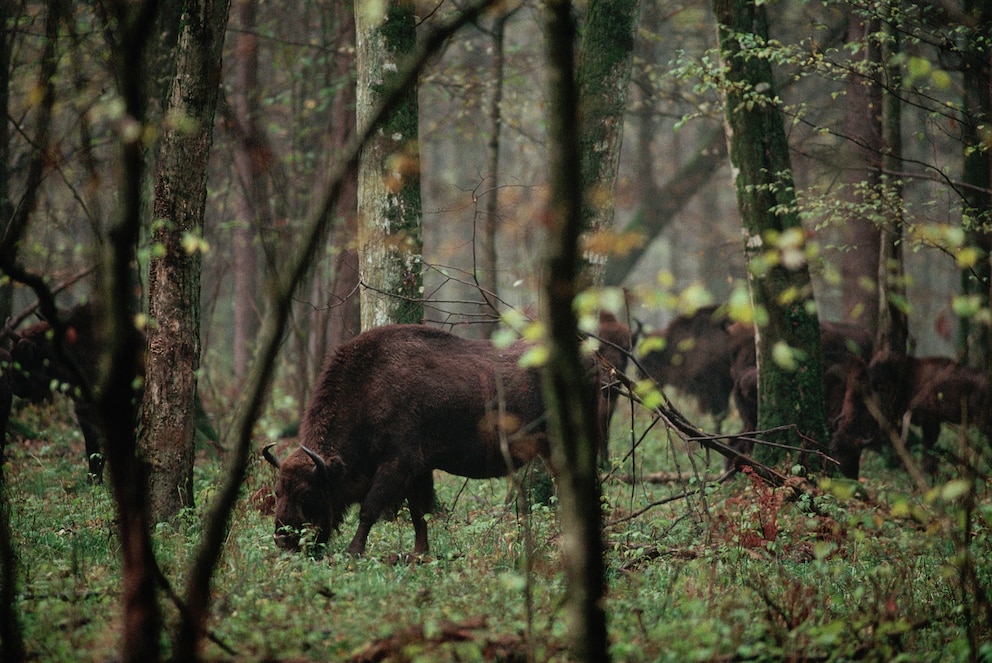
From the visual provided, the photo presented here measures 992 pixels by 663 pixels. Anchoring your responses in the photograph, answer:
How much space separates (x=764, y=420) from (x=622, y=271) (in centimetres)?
1218

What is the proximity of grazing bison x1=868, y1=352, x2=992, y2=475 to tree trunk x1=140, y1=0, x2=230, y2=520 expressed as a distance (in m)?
8.85

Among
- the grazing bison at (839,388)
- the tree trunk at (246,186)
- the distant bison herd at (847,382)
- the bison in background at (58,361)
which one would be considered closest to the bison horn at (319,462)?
the bison in background at (58,361)

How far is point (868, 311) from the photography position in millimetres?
15008

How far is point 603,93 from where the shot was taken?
9.75 meters

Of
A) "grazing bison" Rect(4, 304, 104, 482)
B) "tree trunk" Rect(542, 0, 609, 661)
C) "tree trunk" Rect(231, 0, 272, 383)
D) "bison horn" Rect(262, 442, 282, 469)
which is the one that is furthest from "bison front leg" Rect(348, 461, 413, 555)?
"tree trunk" Rect(231, 0, 272, 383)

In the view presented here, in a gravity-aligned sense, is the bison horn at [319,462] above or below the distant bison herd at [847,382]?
below

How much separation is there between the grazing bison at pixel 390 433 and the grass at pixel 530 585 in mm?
388

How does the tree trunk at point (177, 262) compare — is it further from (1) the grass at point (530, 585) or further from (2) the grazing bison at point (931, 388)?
(2) the grazing bison at point (931, 388)

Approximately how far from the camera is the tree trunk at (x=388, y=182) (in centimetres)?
925

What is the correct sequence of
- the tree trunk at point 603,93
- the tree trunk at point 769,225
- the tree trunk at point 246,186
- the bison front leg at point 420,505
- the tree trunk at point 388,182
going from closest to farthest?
the bison front leg at point 420,505, the tree trunk at point 388,182, the tree trunk at point 603,93, the tree trunk at point 769,225, the tree trunk at point 246,186

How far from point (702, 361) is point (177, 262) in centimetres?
1046

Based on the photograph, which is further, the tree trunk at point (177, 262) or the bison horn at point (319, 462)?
the bison horn at point (319, 462)

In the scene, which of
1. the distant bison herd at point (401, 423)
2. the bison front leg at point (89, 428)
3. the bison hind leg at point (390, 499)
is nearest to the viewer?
the distant bison herd at point (401, 423)

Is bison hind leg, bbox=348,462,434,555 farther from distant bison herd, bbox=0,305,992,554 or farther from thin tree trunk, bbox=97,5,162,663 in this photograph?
thin tree trunk, bbox=97,5,162,663
